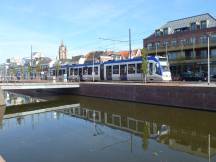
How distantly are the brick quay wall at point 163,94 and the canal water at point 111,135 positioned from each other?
0.89 m

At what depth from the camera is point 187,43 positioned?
6278 cm

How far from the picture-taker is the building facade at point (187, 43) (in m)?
58.7

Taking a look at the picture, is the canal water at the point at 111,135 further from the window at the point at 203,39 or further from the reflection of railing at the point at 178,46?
the window at the point at 203,39

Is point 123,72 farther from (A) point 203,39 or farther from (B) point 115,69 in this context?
(A) point 203,39

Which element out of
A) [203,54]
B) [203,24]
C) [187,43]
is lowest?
[203,54]

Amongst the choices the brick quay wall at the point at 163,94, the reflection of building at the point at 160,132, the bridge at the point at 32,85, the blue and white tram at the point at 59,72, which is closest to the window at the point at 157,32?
the blue and white tram at the point at 59,72

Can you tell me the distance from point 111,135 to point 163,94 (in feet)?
39.7

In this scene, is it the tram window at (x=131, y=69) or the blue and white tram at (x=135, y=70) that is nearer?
the blue and white tram at (x=135, y=70)

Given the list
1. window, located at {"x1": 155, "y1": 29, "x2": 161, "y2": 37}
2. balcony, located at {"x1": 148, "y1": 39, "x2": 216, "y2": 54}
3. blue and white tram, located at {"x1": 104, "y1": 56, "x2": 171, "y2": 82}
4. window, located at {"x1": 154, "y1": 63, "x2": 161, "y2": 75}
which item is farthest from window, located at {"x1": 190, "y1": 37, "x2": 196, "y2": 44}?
window, located at {"x1": 154, "y1": 63, "x2": 161, "y2": 75}

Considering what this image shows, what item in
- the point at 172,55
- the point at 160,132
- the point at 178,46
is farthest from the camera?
the point at 172,55

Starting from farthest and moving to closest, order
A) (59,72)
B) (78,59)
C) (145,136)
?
(78,59)
(59,72)
(145,136)

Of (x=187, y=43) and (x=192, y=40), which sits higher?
(x=192, y=40)

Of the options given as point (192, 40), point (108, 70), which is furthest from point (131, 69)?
point (192, 40)

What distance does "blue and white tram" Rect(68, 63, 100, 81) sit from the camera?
49619 millimetres
